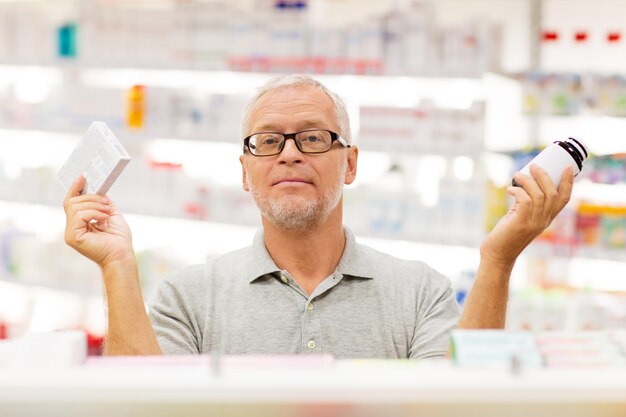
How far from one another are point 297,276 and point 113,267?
1.56ft

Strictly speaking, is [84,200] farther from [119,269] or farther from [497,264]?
[497,264]

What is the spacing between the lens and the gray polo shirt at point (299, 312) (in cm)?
178

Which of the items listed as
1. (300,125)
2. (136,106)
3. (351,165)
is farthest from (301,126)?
(136,106)

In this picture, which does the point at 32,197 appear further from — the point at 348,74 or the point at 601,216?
the point at 601,216

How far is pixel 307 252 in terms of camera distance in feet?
6.19

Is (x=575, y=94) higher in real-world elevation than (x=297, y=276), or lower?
higher

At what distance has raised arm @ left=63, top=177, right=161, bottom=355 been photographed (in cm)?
156

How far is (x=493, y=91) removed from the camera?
4.13 meters

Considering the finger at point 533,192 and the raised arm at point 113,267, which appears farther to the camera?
the raised arm at point 113,267

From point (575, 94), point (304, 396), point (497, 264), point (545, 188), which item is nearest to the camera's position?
point (304, 396)

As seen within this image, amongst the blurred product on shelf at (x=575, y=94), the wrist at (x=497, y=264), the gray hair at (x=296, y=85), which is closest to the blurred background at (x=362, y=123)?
the blurred product on shelf at (x=575, y=94)

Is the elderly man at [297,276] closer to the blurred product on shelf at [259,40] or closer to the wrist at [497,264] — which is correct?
the wrist at [497,264]

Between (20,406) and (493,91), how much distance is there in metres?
3.74

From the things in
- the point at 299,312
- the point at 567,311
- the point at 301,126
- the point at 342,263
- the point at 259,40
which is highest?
the point at 259,40
